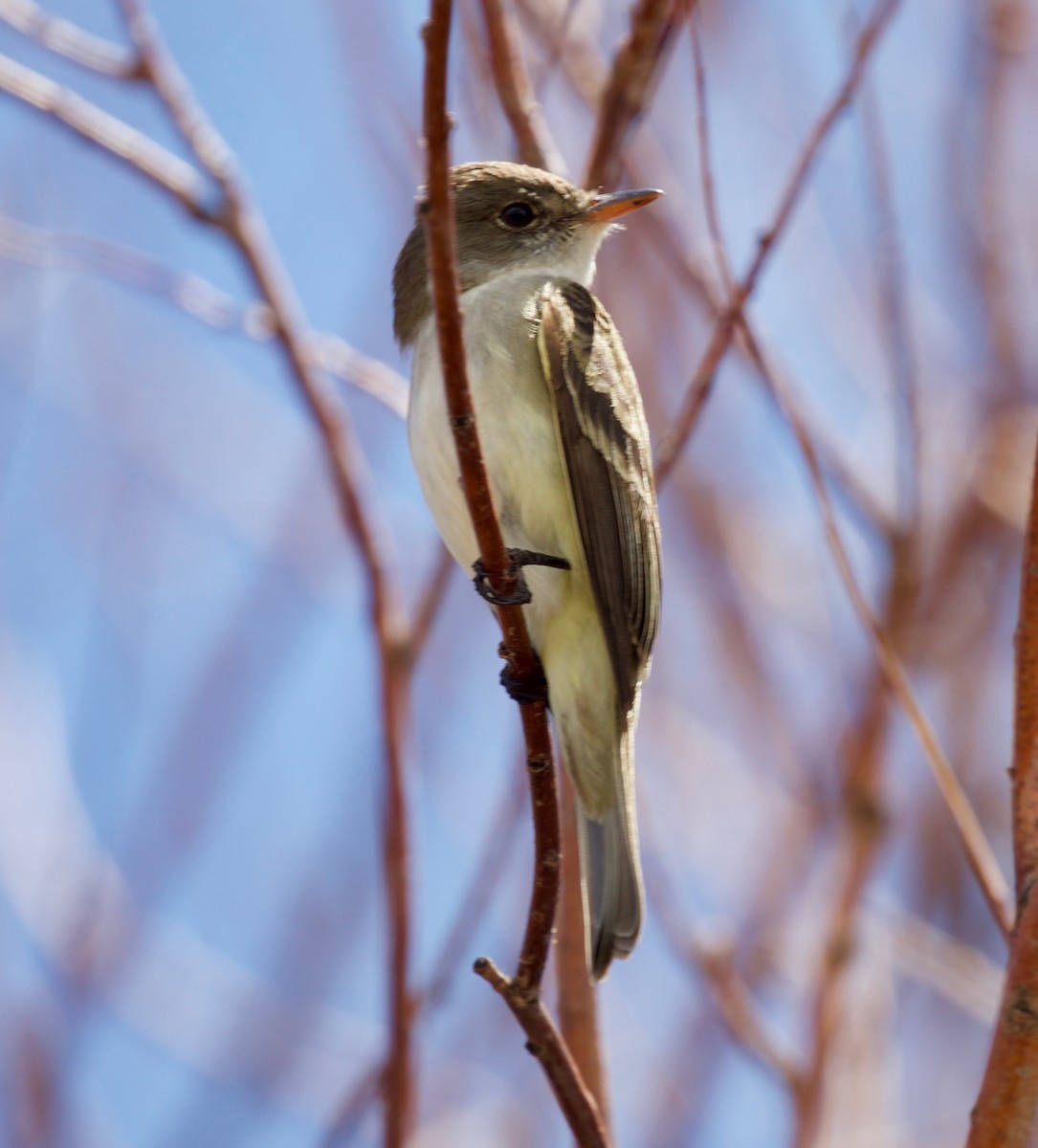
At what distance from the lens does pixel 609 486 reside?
336cm

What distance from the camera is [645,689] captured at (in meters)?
5.76

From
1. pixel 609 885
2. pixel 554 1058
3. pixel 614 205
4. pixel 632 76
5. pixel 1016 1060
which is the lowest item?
pixel 554 1058

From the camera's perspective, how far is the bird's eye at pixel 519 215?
4.04m

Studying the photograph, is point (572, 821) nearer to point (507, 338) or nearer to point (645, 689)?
point (507, 338)

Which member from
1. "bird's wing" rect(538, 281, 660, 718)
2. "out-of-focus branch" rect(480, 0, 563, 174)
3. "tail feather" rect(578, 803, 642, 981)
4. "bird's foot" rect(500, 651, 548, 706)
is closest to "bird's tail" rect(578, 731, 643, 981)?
"tail feather" rect(578, 803, 642, 981)

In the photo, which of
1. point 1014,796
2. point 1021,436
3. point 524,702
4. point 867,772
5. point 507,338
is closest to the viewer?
point 1014,796

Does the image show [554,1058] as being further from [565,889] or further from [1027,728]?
[565,889]

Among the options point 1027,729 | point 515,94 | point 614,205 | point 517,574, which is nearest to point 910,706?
point 1027,729

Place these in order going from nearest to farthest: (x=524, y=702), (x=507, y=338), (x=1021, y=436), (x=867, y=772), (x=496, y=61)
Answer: (x=524, y=702) → (x=507, y=338) → (x=496, y=61) → (x=867, y=772) → (x=1021, y=436)

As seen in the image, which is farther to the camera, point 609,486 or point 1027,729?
point 609,486

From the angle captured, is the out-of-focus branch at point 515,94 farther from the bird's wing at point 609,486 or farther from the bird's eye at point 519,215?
the bird's wing at point 609,486

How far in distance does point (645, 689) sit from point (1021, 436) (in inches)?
67.7

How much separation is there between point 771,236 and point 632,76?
724 millimetres

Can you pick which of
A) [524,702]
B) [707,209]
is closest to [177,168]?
[707,209]
